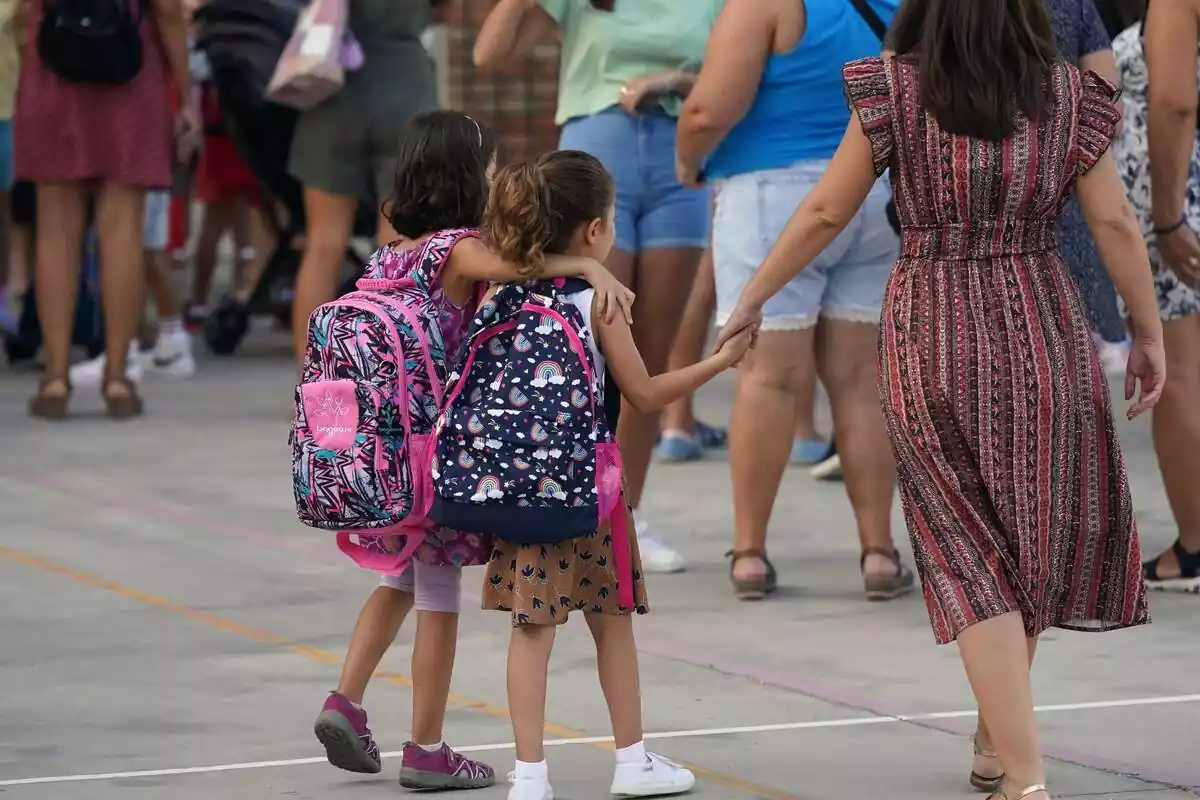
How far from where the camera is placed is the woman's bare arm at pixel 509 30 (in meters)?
6.70

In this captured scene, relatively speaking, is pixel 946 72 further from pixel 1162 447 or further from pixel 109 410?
pixel 109 410

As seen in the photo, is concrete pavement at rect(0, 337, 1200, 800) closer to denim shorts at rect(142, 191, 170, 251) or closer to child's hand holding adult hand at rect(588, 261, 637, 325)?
child's hand holding adult hand at rect(588, 261, 637, 325)

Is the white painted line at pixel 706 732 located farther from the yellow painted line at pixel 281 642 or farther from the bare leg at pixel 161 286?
the bare leg at pixel 161 286

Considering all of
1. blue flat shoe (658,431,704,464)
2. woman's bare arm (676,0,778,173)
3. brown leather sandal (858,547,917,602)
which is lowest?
Result: blue flat shoe (658,431,704,464)

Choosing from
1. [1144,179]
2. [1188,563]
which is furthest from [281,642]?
[1144,179]

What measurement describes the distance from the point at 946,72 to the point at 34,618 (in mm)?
3085

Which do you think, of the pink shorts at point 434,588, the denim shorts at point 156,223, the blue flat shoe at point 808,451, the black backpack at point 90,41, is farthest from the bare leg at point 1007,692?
the denim shorts at point 156,223

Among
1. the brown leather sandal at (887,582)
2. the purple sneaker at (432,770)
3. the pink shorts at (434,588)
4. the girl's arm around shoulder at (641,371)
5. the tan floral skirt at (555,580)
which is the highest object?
the girl's arm around shoulder at (641,371)

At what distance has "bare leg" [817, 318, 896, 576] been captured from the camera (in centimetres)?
632

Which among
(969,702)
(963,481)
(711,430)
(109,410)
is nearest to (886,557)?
(969,702)

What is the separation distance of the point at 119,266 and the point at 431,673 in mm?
5247

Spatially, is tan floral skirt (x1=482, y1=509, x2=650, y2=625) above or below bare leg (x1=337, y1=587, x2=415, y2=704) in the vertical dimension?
above

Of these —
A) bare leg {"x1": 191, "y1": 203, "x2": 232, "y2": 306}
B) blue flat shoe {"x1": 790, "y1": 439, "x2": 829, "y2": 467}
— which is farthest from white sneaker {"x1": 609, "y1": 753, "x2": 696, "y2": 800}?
bare leg {"x1": 191, "y1": 203, "x2": 232, "y2": 306}

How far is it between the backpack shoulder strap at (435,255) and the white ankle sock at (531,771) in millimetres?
916
